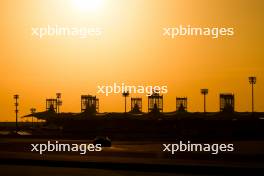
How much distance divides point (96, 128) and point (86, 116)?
16551 millimetres

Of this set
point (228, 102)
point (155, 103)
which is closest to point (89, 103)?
point (155, 103)

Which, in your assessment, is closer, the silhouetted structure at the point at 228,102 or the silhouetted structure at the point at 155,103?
the silhouetted structure at the point at 228,102

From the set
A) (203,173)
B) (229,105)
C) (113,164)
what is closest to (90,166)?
(113,164)

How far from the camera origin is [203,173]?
3028 cm

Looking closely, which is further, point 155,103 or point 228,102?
point 155,103

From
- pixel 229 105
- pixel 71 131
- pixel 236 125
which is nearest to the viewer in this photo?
pixel 236 125

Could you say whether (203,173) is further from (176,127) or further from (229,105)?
(229,105)

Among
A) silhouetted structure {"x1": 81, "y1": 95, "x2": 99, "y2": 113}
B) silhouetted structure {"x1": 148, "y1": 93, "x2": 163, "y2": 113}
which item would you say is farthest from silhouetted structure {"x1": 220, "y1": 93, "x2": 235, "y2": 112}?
silhouetted structure {"x1": 81, "y1": 95, "x2": 99, "y2": 113}

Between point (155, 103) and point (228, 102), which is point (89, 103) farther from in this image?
point (228, 102)

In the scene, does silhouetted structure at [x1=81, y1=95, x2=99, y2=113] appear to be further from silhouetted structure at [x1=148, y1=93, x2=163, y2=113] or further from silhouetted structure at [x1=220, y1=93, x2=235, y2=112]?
silhouetted structure at [x1=220, y1=93, x2=235, y2=112]


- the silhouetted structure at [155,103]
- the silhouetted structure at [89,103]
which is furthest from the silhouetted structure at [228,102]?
the silhouetted structure at [89,103]

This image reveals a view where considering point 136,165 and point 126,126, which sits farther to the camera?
point 126,126

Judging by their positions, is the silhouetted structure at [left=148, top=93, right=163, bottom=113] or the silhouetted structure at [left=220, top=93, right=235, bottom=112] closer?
the silhouetted structure at [left=220, top=93, right=235, bottom=112]

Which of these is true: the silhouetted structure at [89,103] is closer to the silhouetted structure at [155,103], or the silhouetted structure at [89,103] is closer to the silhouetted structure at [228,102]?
the silhouetted structure at [155,103]
